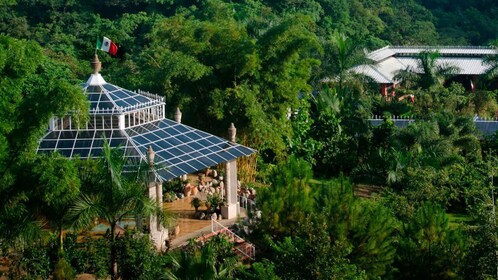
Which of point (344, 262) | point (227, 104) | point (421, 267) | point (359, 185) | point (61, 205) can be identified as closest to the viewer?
point (344, 262)

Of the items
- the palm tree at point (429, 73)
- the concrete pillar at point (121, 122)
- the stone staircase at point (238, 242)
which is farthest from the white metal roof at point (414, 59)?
the stone staircase at point (238, 242)

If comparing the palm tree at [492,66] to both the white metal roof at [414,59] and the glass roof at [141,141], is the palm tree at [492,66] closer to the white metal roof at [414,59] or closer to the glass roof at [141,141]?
the white metal roof at [414,59]

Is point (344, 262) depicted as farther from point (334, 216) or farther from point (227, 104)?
point (227, 104)

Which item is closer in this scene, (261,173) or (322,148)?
(261,173)

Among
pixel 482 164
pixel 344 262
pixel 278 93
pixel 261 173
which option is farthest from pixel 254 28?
pixel 344 262

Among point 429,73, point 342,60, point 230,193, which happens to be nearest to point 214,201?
point 230,193

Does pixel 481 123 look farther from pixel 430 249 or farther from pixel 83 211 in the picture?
pixel 83 211

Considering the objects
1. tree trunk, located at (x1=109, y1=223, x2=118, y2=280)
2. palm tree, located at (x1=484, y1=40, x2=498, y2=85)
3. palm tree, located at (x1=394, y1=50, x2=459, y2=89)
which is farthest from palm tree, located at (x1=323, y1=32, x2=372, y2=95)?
tree trunk, located at (x1=109, y1=223, x2=118, y2=280)
